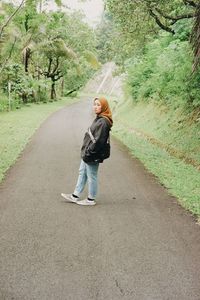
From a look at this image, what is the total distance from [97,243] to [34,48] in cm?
2691

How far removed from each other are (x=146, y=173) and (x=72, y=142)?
5762 millimetres

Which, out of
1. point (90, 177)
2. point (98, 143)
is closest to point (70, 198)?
point (90, 177)

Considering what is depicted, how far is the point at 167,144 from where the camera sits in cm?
1531

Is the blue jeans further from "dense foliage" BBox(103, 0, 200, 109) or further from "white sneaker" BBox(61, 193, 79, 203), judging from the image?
"dense foliage" BBox(103, 0, 200, 109)

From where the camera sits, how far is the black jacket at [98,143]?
7164 millimetres

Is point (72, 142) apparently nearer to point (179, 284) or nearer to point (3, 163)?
point (3, 163)

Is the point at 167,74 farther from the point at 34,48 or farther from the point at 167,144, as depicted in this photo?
the point at 34,48

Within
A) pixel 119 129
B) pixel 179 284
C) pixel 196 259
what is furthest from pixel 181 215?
pixel 119 129

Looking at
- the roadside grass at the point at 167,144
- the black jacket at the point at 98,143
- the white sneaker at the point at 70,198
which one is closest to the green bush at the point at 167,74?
the roadside grass at the point at 167,144

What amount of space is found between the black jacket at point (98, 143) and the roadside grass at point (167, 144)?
1.92m

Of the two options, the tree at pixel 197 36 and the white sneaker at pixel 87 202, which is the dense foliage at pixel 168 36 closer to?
the tree at pixel 197 36

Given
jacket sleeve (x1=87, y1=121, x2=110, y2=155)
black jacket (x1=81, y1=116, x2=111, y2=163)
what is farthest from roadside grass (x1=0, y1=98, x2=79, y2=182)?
jacket sleeve (x1=87, y1=121, x2=110, y2=155)

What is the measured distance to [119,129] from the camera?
68.9 ft

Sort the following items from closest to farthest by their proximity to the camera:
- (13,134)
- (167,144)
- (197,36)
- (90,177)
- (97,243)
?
1. (97,243)
2. (90,177)
3. (197,36)
4. (167,144)
5. (13,134)
